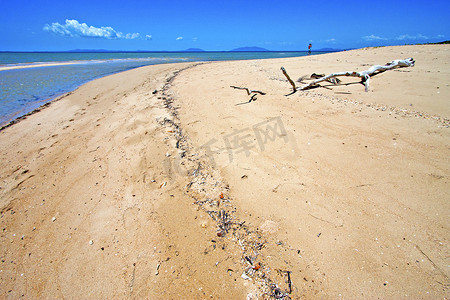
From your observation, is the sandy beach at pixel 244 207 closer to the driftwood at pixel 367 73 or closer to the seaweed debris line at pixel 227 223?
the seaweed debris line at pixel 227 223

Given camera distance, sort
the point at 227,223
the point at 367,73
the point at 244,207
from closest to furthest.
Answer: the point at 227,223
the point at 244,207
the point at 367,73

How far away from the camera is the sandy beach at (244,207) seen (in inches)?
68.5

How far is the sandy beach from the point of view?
68.5 inches

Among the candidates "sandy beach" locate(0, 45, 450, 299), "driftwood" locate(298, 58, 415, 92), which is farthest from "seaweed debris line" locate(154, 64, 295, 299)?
"driftwood" locate(298, 58, 415, 92)

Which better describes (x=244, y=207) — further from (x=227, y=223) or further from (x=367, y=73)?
(x=367, y=73)

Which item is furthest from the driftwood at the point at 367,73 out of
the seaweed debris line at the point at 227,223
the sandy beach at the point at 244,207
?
the seaweed debris line at the point at 227,223

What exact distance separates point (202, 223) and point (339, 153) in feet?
7.12

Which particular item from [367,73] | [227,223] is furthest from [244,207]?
[367,73]

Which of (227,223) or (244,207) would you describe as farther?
(244,207)

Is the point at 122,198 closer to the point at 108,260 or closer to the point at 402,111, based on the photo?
the point at 108,260

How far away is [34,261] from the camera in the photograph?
2227 millimetres

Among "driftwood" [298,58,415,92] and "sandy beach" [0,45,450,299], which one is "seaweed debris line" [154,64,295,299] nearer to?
"sandy beach" [0,45,450,299]

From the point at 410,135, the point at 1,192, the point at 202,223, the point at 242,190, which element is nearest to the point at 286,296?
the point at 202,223

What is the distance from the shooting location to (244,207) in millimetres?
2389
